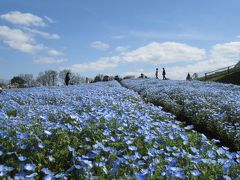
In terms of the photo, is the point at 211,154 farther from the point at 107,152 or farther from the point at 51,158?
the point at 51,158

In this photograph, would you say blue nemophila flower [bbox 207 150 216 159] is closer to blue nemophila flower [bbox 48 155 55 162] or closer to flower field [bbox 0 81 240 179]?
flower field [bbox 0 81 240 179]

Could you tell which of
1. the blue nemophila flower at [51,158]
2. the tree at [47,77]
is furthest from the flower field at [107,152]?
the tree at [47,77]

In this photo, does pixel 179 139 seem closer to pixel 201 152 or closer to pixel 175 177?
pixel 201 152

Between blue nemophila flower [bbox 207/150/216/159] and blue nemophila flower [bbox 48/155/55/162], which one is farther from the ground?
blue nemophila flower [bbox 48/155/55/162]

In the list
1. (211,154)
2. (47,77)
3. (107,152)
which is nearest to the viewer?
(107,152)

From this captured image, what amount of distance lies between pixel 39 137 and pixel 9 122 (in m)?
0.93

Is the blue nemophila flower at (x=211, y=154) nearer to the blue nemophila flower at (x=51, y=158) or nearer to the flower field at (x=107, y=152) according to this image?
the flower field at (x=107, y=152)

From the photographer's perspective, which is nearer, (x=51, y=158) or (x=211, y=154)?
(x=51, y=158)

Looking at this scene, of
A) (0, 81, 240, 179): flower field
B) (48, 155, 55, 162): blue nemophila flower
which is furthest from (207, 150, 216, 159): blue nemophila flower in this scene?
(48, 155, 55, 162): blue nemophila flower

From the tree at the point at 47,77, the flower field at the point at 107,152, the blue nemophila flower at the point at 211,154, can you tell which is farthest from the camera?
the tree at the point at 47,77

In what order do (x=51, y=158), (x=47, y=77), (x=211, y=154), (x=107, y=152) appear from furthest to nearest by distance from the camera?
(x=47, y=77)
(x=211, y=154)
(x=107, y=152)
(x=51, y=158)

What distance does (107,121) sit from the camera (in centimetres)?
542

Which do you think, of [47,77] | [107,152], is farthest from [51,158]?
[47,77]

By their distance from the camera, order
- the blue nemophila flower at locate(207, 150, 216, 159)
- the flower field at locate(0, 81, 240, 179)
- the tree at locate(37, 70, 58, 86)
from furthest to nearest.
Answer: the tree at locate(37, 70, 58, 86) < the blue nemophila flower at locate(207, 150, 216, 159) < the flower field at locate(0, 81, 240, 179)
